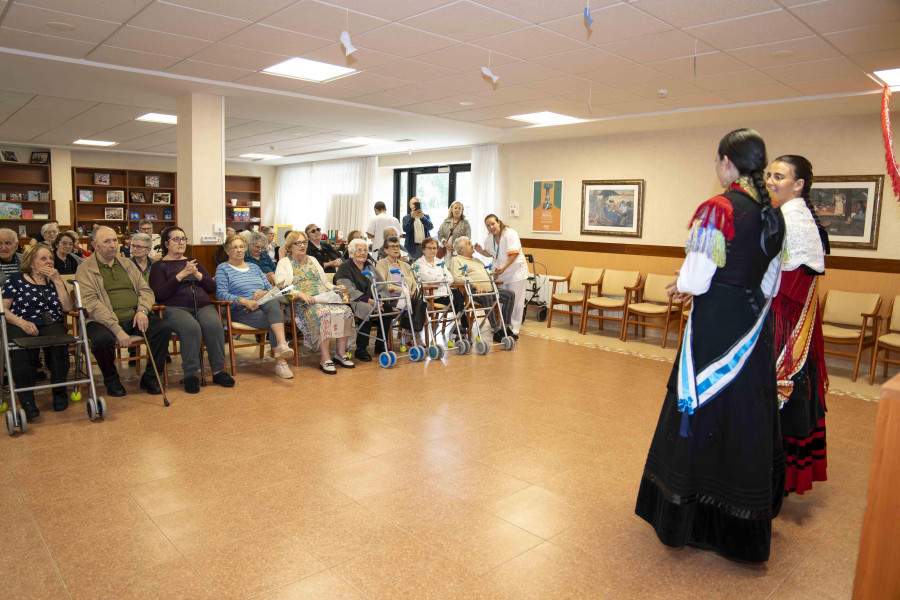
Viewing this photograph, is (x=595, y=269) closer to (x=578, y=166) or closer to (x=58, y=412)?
(x=578, y=166)

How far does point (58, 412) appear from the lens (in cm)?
414

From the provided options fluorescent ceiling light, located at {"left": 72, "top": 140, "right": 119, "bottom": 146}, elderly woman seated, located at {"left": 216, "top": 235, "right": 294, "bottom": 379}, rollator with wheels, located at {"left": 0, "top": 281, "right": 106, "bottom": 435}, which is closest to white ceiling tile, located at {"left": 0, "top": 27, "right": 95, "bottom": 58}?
elderly woman seated, located at {"left": 216, "top": 235, "right": 294, "bottom": 379}

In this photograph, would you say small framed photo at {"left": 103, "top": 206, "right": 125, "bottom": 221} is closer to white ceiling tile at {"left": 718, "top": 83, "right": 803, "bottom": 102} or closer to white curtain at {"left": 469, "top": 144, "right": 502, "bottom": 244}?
white curtain at {"left": 469, "top": 144, "right": 502, "bottom": 244}

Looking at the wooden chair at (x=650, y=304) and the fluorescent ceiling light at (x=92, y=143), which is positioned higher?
the fluorescent ceiling light at (x=92, y=143)

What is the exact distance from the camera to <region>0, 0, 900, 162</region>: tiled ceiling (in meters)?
3.89

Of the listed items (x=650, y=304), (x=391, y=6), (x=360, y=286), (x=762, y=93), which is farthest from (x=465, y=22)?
(x=650, y=304)

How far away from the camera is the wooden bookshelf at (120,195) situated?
40.8 ft

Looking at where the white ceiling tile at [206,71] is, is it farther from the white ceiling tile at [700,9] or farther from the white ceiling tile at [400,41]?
the white ceiling tile at [700,9]

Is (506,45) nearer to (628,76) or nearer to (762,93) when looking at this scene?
(628,76)

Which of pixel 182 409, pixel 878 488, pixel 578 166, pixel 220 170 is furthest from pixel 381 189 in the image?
pixel 878 488

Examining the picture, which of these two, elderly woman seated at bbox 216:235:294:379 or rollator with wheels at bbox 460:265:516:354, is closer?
elderly woman seated at bbox 216:235:294:379

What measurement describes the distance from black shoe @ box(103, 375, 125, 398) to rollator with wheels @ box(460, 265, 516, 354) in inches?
132

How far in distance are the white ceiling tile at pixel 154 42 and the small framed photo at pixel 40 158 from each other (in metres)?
8.92

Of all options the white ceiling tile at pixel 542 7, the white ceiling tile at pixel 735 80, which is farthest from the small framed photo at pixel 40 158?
the white ceiling tile at pixel 735 80
